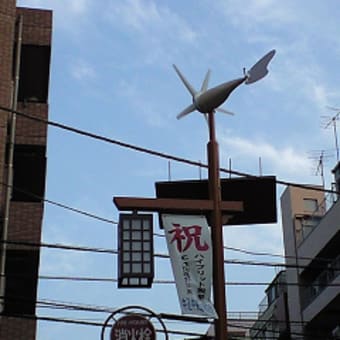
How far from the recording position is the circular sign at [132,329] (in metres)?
13.8

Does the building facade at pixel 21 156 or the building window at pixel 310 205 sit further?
the building window at pixel 310 205

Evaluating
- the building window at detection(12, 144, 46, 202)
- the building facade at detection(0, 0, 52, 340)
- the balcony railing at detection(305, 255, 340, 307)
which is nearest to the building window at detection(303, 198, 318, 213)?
the balcony railing at detection(305, 255, 340, 307)

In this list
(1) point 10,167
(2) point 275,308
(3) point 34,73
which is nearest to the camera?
(1) point 10,167

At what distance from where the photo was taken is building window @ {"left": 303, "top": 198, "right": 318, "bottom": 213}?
136 feet

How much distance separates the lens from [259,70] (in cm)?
1518

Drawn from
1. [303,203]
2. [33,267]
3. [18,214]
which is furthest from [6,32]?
[303,203]

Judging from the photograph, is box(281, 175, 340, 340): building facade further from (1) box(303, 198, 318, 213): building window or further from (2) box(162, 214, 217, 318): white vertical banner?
(2) box(162, 214, 217, 318): white vertical banner

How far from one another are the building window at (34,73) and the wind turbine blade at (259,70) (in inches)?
379

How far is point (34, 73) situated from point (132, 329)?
1260cm

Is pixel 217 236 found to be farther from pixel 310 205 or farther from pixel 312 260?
pixel 310 205

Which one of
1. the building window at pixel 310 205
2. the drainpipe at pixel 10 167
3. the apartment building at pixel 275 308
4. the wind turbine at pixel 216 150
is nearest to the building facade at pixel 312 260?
the building window at pixel 310 205

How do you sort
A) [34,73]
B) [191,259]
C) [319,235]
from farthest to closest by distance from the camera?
[319,235] → [34,73] → [191,259]

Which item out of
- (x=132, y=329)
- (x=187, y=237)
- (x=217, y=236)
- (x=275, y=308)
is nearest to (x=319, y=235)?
(x=275, y=308)

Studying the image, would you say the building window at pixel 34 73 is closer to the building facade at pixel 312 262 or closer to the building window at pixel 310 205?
the building facade at pixel 312 262
